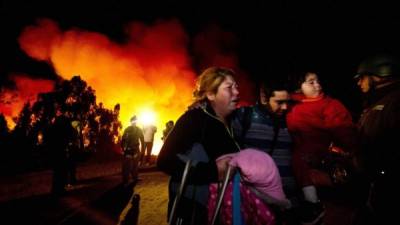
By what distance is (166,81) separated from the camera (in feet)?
106

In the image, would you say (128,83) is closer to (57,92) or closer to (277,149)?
(57,92)

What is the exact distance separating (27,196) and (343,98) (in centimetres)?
2002

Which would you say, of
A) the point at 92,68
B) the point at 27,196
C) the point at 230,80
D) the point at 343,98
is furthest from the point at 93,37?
the point at 230,80

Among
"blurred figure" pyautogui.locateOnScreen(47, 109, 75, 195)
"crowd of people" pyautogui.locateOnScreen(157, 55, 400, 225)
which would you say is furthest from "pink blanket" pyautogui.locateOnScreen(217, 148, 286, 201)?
"blurred figure" pyautogui.locateOnScreen(47, 109, 75, 195)

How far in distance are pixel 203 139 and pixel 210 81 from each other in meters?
0.56

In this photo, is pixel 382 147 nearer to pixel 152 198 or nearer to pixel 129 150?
pixel 152 198

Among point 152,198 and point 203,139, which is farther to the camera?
point 152,198

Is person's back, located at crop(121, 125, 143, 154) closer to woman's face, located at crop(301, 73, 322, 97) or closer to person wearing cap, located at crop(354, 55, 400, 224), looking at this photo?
woman's face, located at crop(301, 73, 322, 97)

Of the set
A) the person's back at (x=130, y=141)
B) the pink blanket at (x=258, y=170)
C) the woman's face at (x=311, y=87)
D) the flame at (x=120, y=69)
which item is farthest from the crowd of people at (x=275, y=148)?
the flame at (x=120, y=69)

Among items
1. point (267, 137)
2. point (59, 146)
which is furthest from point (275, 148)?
point (59, 146)

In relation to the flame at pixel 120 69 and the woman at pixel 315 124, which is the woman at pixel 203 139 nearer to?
the woman at pixel 315 124

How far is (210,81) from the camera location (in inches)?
114

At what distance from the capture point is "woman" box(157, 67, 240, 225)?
2.43m

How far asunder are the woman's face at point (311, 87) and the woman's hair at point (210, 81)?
5.05ft
